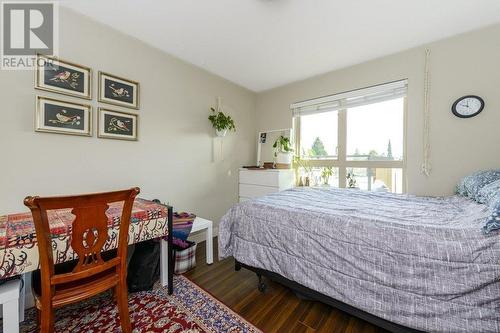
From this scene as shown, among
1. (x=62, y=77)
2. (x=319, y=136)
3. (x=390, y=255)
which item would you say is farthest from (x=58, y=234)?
(x=319, y=136)

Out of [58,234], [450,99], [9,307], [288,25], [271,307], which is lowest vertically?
[271,307]

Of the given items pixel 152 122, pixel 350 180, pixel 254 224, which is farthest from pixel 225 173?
pixel 350 180

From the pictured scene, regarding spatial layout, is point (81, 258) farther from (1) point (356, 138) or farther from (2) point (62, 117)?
(1) point (356, 138)

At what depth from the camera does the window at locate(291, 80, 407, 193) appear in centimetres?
271

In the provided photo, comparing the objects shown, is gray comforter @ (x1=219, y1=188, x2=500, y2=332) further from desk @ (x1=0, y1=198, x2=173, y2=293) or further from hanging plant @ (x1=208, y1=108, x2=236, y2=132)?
hanging plant @ (x1=208, y1=108, x2=236, y2=132)

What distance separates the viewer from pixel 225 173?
3443mm

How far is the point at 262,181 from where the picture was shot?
11.0 ft

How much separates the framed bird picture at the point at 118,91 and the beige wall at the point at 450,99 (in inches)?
115

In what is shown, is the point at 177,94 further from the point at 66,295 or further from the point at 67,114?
the point at 66,295

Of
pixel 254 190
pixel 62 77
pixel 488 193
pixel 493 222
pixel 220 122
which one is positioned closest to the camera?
pixel 493 222

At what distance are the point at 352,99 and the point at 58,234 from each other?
136 inches

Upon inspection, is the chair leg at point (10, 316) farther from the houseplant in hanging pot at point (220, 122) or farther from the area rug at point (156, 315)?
the houseplant in hanging pot at point (220, 122)

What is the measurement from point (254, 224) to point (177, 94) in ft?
6.63

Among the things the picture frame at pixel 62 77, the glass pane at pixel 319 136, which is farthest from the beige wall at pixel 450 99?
the picture frame at pixel 62 77
